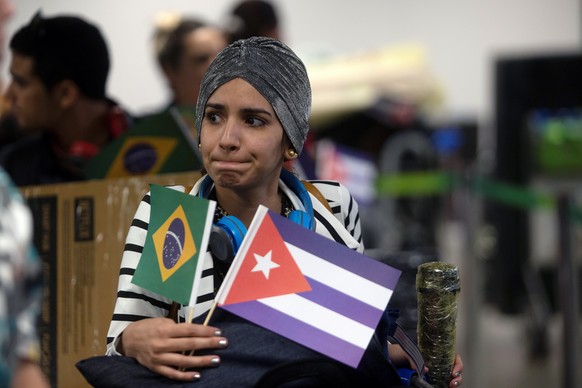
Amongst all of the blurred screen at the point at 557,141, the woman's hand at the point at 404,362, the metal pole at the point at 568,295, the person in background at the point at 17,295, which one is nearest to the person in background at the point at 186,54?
the metal pole at the point at 568,295

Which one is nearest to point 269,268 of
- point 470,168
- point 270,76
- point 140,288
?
point 140,288

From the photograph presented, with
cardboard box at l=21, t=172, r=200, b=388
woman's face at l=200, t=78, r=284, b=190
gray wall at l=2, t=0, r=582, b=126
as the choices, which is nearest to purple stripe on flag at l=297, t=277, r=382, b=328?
woman's face at l=200, t=78, r=284, b=190

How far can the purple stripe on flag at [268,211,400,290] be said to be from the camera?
1889 mm

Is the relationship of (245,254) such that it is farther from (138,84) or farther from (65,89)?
(138,84)

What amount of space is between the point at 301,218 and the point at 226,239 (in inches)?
7.3

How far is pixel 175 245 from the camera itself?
1.92 m

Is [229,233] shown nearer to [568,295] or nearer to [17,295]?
[17,295]

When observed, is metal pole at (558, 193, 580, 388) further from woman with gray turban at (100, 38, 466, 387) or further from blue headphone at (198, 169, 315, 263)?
blue headphone at (198, 169, 315, 263)

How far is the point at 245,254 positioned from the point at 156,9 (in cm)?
746

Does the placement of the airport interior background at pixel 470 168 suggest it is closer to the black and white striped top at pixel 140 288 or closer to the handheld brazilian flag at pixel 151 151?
the handheld brazilian flag at pixel 151 151

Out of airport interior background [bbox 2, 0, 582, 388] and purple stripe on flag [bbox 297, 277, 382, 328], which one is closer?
purple stripe on flag [bbox 297, 277, 382, 328]

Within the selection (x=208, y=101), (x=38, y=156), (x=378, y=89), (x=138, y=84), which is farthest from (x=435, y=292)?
(x=138, y=84)

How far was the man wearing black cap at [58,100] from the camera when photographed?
3094mm

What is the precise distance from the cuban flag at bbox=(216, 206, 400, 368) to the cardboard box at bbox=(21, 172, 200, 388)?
0.88 m
